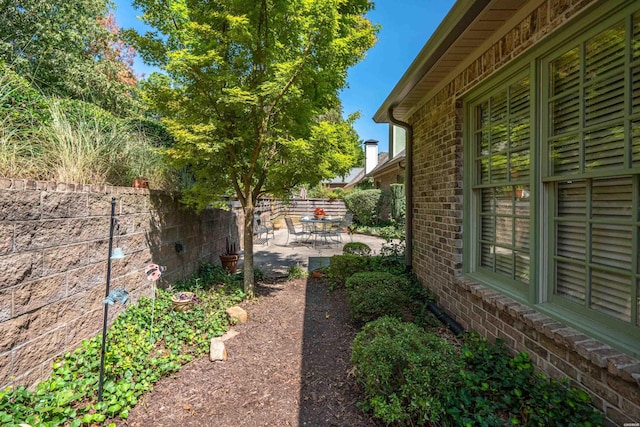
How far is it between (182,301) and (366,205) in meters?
10.9

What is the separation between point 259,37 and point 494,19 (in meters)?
2.69

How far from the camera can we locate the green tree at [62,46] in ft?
35.1

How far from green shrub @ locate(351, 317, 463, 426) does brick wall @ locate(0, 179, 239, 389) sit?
2363 mm

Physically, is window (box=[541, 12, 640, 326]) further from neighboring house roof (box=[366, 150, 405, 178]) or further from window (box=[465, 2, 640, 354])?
neighboring house roof (box=[366, 150, 405, 178])

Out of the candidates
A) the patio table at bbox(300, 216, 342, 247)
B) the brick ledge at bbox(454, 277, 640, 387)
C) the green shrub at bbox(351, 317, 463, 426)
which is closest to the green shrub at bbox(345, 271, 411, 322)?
the green shrub at bbox(351, 317, 463, 426)

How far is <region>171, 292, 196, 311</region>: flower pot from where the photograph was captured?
148 inches

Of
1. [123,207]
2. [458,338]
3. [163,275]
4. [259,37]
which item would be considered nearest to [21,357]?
[123,207]

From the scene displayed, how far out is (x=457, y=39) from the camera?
Answer: 267cm

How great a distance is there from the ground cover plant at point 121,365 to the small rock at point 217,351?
132 mm

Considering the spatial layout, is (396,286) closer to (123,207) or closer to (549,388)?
(549,388)

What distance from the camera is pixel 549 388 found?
1.89 meters

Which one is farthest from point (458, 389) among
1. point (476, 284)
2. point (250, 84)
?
point (250, 84)

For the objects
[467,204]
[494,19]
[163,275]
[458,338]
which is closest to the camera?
[494,19]

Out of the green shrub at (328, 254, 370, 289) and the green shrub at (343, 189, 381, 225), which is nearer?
the green shrub at (328, 254, 370, 289)
